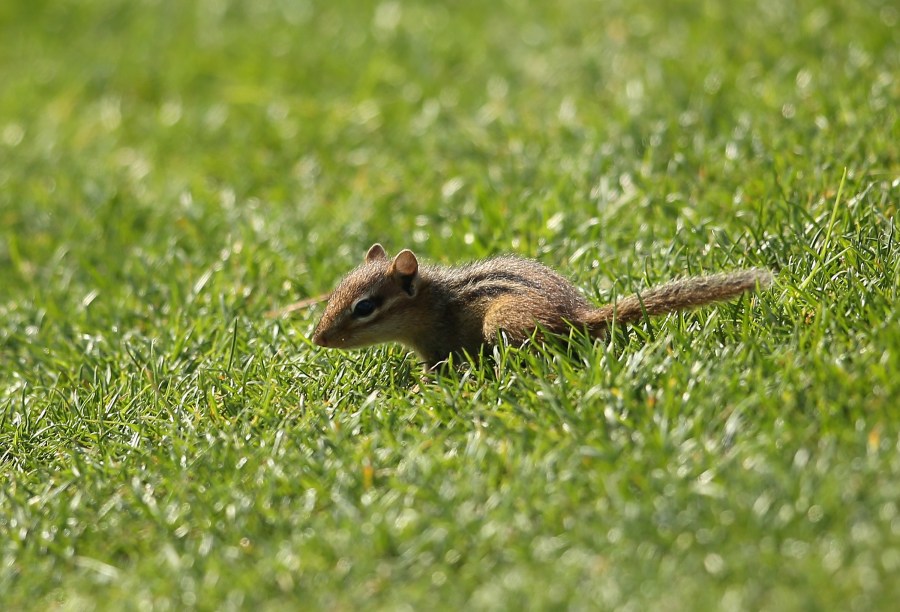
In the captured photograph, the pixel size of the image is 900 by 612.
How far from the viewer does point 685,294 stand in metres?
4.41

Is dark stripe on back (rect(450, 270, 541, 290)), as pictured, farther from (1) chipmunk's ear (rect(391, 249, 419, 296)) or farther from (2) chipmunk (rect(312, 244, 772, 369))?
(1) chipmunk's ear (rect(391, 249, 419, 296))

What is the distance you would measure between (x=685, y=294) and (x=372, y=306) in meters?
1.43

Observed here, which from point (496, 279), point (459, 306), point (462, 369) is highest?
point (496, 279)

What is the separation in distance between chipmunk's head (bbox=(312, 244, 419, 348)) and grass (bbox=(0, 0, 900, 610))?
145 mm

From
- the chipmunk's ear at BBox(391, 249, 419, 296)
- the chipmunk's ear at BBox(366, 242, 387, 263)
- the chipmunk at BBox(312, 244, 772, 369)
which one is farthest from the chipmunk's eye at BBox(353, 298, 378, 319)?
the chipmunk's ear at BBox(366, 242, 387, 263)

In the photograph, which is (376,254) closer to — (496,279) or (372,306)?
(372,306)

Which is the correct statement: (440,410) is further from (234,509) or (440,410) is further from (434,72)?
(434,72)

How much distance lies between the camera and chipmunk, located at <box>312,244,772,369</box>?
4637mm

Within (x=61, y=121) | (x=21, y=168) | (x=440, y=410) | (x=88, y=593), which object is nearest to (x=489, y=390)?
(x=440, y=410)

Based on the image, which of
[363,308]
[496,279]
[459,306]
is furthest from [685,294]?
[363,308]

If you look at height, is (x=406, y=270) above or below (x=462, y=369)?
above

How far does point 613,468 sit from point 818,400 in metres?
0.71

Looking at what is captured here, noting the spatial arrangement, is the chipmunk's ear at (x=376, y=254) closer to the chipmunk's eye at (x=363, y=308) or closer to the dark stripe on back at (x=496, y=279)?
the chipmunk's eye at (x=363, y=308)

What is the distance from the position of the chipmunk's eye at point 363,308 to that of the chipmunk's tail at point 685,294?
1.06 m
